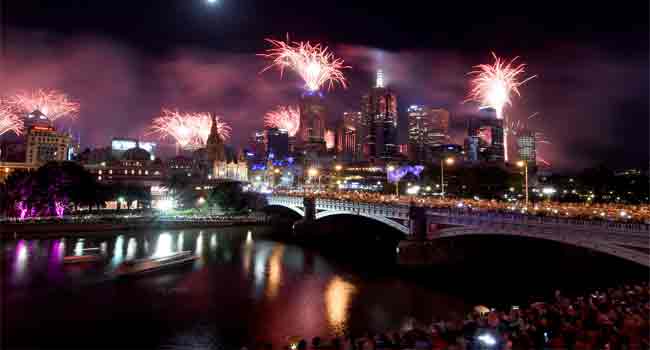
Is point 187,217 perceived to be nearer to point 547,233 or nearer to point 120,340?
point 120,340

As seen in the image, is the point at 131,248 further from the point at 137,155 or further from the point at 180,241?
the point at 137,155

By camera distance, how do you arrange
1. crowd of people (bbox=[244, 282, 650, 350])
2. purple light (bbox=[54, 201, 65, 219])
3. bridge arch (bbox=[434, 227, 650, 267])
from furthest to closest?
purple light (bbox=[54, 201, 65, 219])
bridge arch (bbox=[434, 227, 650, 267])
crowd of people (bbox=[244, 282, 650, 350])

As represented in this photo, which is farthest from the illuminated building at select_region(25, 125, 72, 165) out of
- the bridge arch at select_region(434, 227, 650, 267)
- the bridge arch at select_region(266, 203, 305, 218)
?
A: the bridge arch at select_region(434, 227, 650, 267)

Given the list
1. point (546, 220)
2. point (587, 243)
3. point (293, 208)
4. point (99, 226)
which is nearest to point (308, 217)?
point (293, 208)

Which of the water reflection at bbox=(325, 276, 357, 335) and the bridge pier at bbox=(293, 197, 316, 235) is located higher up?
the bridge pier at bbox=(293, 197, 316, 235)

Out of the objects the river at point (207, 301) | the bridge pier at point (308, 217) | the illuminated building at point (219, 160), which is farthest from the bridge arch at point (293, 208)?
the illuminated building at point (219, 160)

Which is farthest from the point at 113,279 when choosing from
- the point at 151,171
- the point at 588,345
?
the point at 151,171

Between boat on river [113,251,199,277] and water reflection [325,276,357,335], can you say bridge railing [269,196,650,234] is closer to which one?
A: water reflection [325,276,357,335]
